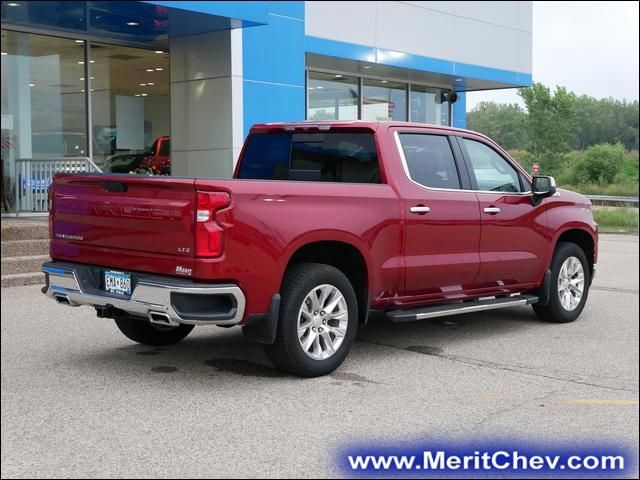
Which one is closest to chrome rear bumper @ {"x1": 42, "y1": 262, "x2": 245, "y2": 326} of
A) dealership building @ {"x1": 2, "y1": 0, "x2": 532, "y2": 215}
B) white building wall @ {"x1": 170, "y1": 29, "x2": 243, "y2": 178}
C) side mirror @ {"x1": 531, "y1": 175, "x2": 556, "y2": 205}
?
side mirror @ {"x1": 531, "y1": 175, "x2": 556, "y2": 205}

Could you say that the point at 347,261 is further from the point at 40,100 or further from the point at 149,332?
the point at 40,100

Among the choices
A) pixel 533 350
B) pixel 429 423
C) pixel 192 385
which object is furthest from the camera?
pixel 533 350

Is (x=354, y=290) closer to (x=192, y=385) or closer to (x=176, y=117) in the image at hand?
(x=192, y=385)

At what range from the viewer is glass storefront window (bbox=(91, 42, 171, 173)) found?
15641 mm

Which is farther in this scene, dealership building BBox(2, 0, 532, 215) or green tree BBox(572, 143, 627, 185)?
dealership building BBox(2, 0, 532, 215)

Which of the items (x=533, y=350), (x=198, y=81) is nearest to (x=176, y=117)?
(x=198, y=81)

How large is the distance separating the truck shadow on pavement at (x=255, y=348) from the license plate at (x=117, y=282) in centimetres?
72

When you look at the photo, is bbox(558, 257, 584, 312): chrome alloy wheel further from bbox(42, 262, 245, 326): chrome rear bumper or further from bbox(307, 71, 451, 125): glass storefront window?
bbox(307, 71, 451, 125): glass storefront window

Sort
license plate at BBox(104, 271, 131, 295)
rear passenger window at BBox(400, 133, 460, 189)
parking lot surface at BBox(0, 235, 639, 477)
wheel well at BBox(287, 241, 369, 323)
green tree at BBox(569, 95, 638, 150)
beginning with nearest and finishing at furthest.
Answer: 1. parking lot surface at BBox(0, 235, 639, 477)
2. license plate at BBox(104, 271, 131, 295)
3. wheel well at BBox(287, 241, 369, 323)
4. green tree at BBox(569, 95, 638, 150)
5. rear passenger window at BBox(400, 133, 460, 189)

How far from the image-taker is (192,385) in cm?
602

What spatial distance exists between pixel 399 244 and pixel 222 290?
71.7 inches

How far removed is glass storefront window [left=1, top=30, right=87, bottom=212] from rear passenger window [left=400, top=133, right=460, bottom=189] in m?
9.40

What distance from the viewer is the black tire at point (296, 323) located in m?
Result: 6.00

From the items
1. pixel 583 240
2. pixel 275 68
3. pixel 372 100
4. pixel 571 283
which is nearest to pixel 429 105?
pixel 372 100
